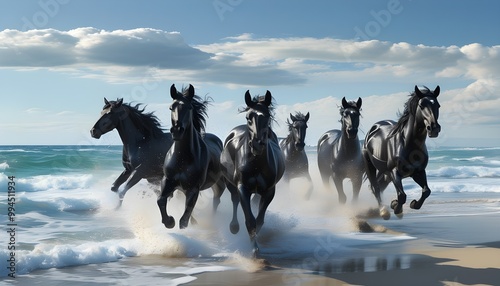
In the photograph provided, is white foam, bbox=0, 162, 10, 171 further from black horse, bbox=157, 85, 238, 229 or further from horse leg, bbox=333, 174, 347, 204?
black horse, bbox=157, 85, 238, 229

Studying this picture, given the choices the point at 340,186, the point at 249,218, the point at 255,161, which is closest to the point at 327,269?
the point at 249,218

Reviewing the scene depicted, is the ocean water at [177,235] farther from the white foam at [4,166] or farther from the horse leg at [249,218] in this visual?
the white foam at [4,166]

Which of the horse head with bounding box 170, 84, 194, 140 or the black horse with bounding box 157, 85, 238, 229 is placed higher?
the horse head with bounding box 170, 84, 194, 140

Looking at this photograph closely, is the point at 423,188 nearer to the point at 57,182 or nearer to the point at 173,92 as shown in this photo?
the point at 173,92

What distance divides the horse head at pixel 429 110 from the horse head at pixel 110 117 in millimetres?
4961

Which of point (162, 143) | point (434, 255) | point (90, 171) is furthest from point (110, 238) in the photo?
point (90, 171)

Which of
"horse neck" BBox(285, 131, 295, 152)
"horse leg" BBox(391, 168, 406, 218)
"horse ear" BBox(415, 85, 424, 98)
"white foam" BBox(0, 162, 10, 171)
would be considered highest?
"white foam" BBox(0, 162, 10, 171)

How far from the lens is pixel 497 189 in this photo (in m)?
23.9

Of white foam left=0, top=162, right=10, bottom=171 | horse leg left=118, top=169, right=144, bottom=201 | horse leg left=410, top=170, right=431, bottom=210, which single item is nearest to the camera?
horse leg left=410, top=170, right=431, bottom=210

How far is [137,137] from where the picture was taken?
1087 centimetres

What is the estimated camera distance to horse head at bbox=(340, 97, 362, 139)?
409 inches

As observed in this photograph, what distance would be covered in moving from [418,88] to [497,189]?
1687 cm

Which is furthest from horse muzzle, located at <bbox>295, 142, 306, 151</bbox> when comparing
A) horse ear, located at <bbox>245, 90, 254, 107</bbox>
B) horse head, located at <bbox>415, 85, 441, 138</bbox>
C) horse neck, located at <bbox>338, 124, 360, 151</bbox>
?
horse ear, located at <bbox>245, 90, 254, 107</bbox>

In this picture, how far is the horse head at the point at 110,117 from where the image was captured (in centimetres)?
1060
